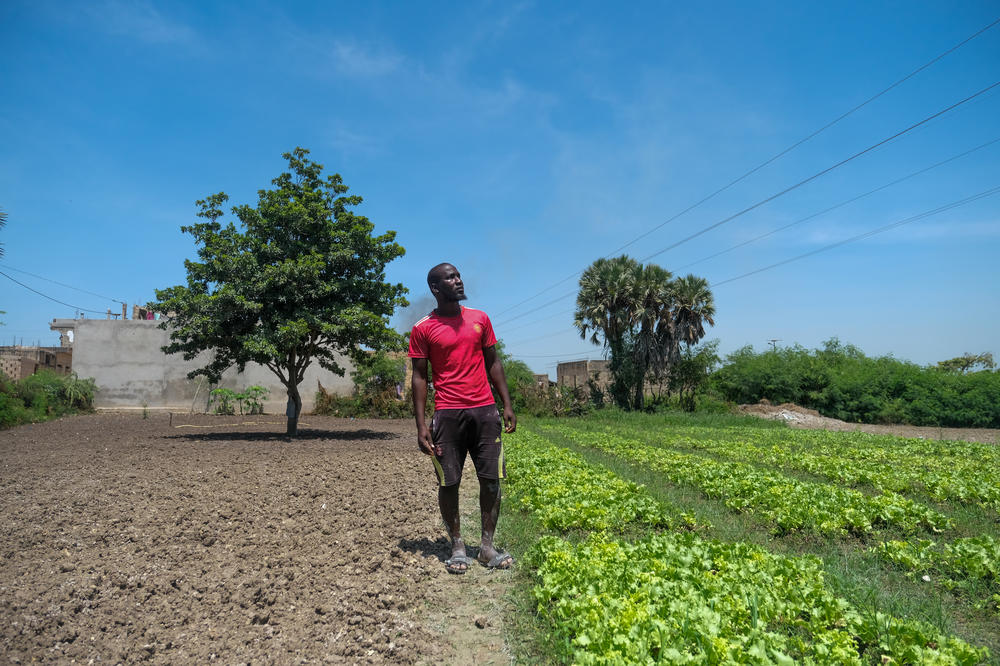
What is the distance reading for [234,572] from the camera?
15.5 feet

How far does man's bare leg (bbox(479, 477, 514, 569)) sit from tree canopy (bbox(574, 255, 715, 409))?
2877 cm

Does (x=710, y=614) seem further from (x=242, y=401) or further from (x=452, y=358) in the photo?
(x=242, y=401)

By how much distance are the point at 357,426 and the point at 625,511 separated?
1701cm

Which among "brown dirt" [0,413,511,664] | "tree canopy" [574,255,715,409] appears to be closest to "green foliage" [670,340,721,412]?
"tree canopy" [574,255,715,409]

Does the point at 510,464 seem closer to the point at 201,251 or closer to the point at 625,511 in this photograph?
the point at 625,511

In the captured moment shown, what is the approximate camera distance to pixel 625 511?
573 centimetres

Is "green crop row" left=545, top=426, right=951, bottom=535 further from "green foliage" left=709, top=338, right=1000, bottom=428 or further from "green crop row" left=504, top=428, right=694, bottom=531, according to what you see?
"green foliage" left=709, top=338, right=1000, bottom=428

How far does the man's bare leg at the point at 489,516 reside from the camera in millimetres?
4758

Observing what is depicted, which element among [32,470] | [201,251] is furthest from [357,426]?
[32,470]

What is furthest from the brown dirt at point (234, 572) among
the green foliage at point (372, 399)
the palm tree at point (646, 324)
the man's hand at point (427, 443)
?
the palm tree at point (646, 324)

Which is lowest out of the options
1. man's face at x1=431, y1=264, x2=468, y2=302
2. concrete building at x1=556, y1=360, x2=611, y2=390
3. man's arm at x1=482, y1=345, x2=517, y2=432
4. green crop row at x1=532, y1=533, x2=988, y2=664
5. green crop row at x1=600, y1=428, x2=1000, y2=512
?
green crop row at x1=600, y1=428, x2=1000, y2=512

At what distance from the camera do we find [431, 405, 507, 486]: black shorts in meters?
4.68

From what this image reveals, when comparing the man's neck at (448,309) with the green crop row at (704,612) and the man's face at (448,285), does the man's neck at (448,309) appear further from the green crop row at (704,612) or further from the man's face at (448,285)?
the green crop row at (704,612)

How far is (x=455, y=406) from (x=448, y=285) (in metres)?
0.91
